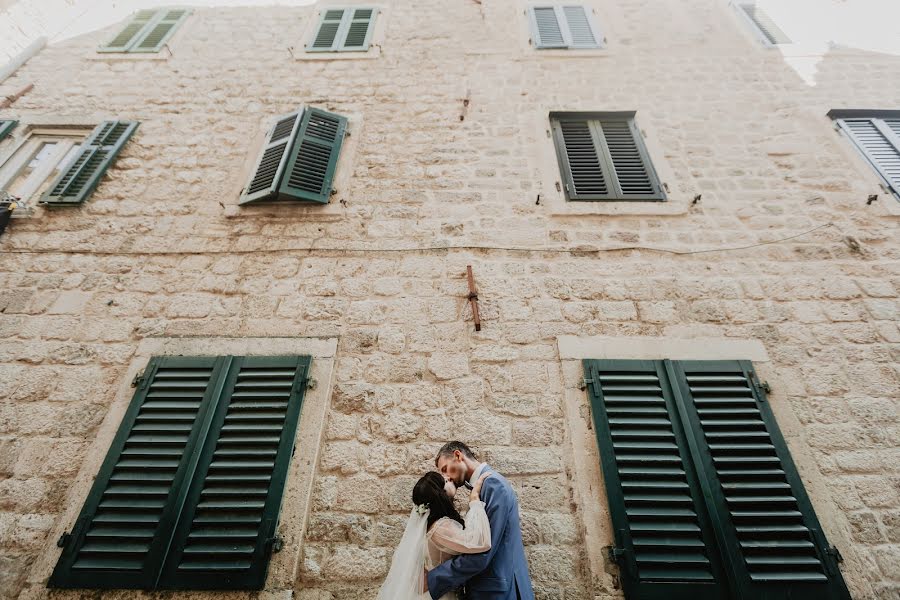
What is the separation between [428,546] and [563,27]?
22.0ft

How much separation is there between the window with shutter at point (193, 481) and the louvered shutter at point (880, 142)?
235 inches

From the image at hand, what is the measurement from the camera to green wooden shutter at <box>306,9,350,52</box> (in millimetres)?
5617

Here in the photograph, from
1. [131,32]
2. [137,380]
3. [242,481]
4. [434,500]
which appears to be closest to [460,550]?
[434,500]

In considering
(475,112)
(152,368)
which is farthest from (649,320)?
(152,368)

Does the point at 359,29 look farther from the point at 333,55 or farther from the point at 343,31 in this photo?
the point at 333,55

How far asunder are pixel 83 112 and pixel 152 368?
398cm

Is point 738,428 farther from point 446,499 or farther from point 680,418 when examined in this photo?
point 446,499

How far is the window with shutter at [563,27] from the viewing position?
A: 5625 millimetres

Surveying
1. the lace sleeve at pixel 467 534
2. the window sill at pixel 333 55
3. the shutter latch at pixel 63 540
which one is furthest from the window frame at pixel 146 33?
the lace sleeve at pixel 467 534

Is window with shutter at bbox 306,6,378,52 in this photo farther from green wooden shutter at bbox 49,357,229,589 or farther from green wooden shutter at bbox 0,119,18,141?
green wooden shutter at bbox 49,357,229,589

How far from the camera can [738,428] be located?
109 inches

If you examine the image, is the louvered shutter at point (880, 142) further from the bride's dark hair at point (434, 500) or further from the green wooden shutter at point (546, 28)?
the bride's dark hair at point (434, 500)

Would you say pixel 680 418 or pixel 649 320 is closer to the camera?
pixel 680 418

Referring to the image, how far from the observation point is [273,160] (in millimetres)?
4230
